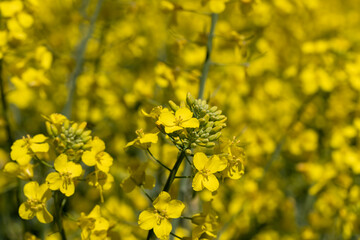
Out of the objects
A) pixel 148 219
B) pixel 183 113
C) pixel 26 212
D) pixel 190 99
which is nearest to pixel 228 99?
pixel 190 99

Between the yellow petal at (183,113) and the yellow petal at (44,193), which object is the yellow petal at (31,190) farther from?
the yellow petal at (183,113)

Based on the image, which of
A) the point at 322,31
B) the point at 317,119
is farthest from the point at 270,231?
the point at 322,31

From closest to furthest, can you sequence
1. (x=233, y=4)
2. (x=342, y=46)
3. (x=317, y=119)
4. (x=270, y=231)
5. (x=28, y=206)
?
1. (x=28, y=206)
2. (x=233, y=4)
3. (x=270, y=231)
4. (x=342, y=46)
5. (x=317, y=119)

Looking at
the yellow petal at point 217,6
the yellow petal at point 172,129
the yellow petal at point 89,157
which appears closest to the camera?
the yellow petal at point 172,129

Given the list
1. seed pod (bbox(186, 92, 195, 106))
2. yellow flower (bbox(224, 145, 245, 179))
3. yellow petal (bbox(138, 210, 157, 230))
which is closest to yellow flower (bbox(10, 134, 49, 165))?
yellow petal (bbox(138, 210, 157, 230))

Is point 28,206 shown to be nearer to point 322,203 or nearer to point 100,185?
point 100,185

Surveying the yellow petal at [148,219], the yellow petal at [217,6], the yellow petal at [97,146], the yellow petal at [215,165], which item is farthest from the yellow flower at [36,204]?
the yellow petal at [217,6]
